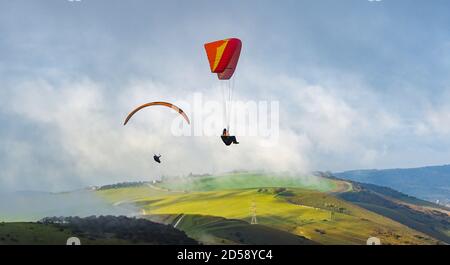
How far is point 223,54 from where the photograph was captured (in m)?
42.2

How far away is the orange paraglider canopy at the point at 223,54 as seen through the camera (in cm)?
4222

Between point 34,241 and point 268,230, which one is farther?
point 268,230

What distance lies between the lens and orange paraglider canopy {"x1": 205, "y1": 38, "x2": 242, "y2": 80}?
4222 cm

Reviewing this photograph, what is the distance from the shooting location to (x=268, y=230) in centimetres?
13450

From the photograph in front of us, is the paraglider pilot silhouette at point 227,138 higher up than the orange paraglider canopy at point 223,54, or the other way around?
the orange paraglider canopy at point 223,54

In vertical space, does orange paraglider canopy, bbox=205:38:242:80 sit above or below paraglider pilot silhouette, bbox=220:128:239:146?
above

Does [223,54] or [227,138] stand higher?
[223,54]
